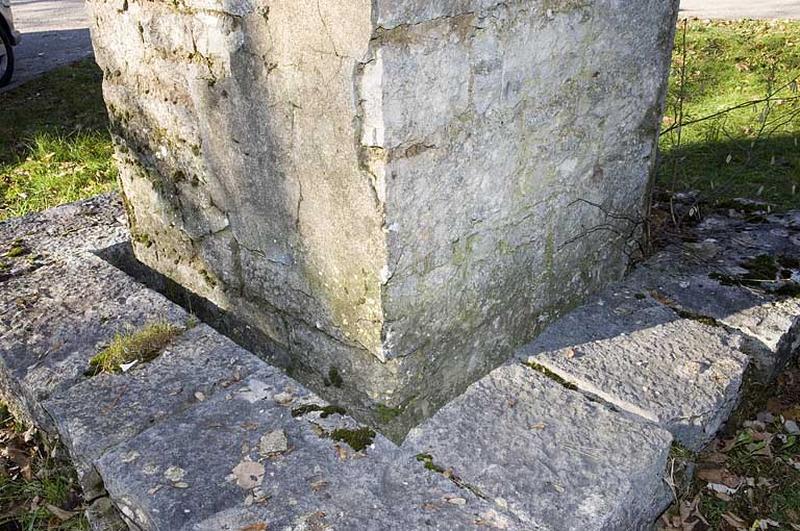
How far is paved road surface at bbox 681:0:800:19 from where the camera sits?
815 centimetres

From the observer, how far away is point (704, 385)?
86.1 inches

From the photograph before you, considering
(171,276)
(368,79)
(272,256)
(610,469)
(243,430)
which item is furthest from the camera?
(171,276)

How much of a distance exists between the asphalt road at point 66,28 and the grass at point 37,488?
558 centimetres

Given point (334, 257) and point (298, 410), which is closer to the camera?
point (334, 257)

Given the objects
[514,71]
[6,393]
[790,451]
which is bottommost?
[790,451]

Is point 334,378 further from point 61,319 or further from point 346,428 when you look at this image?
point 61,319

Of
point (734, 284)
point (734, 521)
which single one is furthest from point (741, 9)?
point (734, 521)

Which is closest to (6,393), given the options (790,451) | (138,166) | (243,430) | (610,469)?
(138,166)

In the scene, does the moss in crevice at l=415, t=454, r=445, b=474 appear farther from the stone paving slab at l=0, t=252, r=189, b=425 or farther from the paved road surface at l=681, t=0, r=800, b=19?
the paved road surface at l=681, t=0, r=800, b=19

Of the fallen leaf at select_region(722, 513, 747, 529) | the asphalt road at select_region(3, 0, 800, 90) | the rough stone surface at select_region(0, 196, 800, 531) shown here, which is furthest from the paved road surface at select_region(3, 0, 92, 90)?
the fallen leaf at select_region(722, 513, 747, 529)

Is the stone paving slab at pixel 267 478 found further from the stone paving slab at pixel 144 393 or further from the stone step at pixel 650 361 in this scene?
the stone step at pixel 650 361

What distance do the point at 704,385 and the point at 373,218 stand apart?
1.22 m

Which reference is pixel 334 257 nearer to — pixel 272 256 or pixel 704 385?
pixel 272 256

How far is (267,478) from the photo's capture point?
184 centimetres
